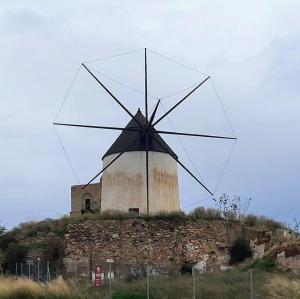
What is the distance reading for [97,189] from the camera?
186ft

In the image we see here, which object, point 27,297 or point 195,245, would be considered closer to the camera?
point 27,297

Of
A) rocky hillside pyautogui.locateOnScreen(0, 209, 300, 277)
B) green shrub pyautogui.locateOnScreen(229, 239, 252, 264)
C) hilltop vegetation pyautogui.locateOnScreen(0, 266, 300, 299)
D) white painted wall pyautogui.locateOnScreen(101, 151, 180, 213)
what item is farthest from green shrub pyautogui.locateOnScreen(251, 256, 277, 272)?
white painted wall pyautogui.locateOnScreen(101, 151, 180, 213)

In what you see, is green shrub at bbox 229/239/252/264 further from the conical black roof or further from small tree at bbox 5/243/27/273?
small tree at bbox 5/243/27/273

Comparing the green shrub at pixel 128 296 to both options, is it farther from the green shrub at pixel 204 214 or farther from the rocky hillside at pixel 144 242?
the green shrub at pixel 204 214

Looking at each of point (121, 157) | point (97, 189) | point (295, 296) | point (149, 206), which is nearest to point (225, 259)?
point (149, 206)

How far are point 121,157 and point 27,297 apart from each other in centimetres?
1654

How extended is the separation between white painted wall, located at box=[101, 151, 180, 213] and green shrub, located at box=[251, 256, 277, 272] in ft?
33.1

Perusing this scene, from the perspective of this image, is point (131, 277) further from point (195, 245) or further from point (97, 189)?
point (97, 189)

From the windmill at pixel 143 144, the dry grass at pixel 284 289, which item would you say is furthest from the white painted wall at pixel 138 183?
the dry grass at pixel 284 289

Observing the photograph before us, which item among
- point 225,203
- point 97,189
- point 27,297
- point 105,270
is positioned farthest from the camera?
point 97,189

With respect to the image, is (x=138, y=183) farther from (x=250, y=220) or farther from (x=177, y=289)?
(x=177, y=289)

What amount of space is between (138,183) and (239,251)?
714cm

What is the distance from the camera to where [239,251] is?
34.8 m

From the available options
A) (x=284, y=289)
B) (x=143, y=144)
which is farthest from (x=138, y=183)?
(x=284, y=289)
